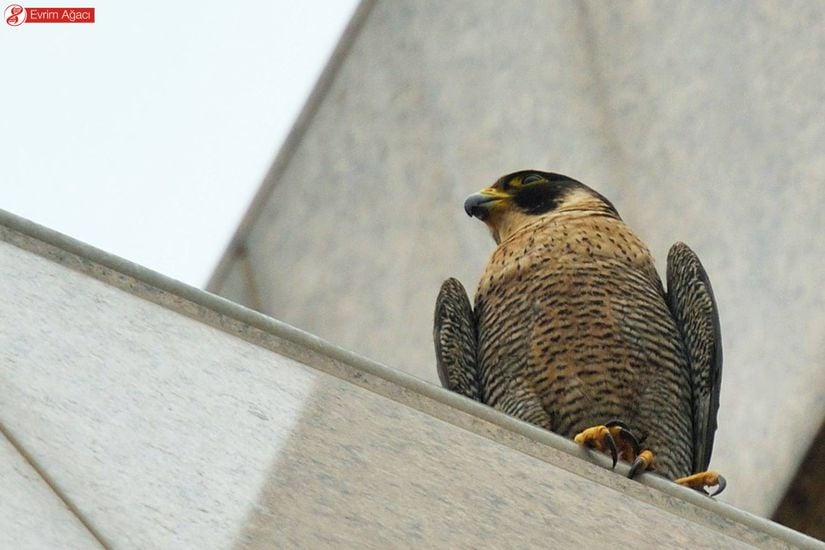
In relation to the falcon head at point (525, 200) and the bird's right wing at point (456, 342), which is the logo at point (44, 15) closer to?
the falcon head at point (525, 200)

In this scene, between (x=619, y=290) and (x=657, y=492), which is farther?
(x=619, y=290)

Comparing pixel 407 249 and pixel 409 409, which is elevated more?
pixel 409 409

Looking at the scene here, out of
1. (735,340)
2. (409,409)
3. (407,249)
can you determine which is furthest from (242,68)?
(409,409)

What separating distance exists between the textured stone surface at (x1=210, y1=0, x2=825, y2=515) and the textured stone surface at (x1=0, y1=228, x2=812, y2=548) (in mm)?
2768

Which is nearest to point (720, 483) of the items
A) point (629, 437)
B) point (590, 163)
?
point (629, 437)

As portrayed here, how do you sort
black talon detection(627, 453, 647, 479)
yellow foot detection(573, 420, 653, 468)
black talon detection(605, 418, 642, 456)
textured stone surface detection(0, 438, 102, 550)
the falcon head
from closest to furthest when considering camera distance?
textured stone surface detection(0, 438, 102, 550) → black talon detection(627, 453, 647, 479) → yellow foot detection(573, 420, 653, 468) → black talon detection(605, 418, 642, 456) → the falcon head

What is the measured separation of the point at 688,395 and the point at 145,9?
208 cm

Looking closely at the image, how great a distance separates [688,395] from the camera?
2.97 m

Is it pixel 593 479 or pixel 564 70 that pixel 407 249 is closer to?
pixel 564 70

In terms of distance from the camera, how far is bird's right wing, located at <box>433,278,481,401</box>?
3.15m

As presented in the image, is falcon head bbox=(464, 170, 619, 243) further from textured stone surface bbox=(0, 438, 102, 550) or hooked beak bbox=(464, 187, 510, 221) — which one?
textured stone surface bbox=(0, 438, 102, 550)

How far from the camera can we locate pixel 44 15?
13.5 feet

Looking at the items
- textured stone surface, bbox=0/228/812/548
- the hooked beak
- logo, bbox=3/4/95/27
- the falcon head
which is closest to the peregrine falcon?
the falcon head

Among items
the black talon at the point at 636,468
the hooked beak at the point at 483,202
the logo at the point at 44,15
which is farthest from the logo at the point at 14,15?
the black talon at the point at 636,468
